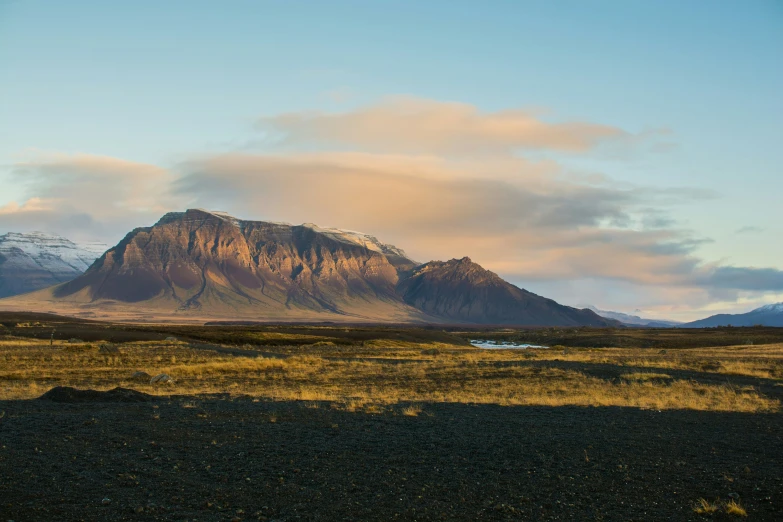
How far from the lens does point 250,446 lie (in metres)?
15.6

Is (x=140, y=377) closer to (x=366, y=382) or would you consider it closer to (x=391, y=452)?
(x=366, y=382)

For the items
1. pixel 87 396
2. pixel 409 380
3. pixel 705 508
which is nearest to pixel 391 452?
pixel 705 508

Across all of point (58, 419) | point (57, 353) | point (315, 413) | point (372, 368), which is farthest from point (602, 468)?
point (57, 353)

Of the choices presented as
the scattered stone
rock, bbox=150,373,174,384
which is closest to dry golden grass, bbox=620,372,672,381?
rock, bbox=150,373,174,384

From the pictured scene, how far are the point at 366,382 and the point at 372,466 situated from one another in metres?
21.3

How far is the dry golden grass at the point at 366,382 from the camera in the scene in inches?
1046

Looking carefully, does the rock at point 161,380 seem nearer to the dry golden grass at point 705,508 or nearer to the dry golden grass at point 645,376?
the dry golden grass at point 645,376

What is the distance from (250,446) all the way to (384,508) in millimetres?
5539

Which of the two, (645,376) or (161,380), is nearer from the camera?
(161,380)

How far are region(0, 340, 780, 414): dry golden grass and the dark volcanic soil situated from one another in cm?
516

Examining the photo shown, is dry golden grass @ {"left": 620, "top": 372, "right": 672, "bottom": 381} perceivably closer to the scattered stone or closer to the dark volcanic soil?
the dark volcanic soil

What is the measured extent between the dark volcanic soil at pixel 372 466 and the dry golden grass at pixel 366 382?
516 cm

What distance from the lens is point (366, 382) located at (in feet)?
115

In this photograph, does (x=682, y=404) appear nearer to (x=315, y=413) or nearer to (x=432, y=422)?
(x=432, y=422)
